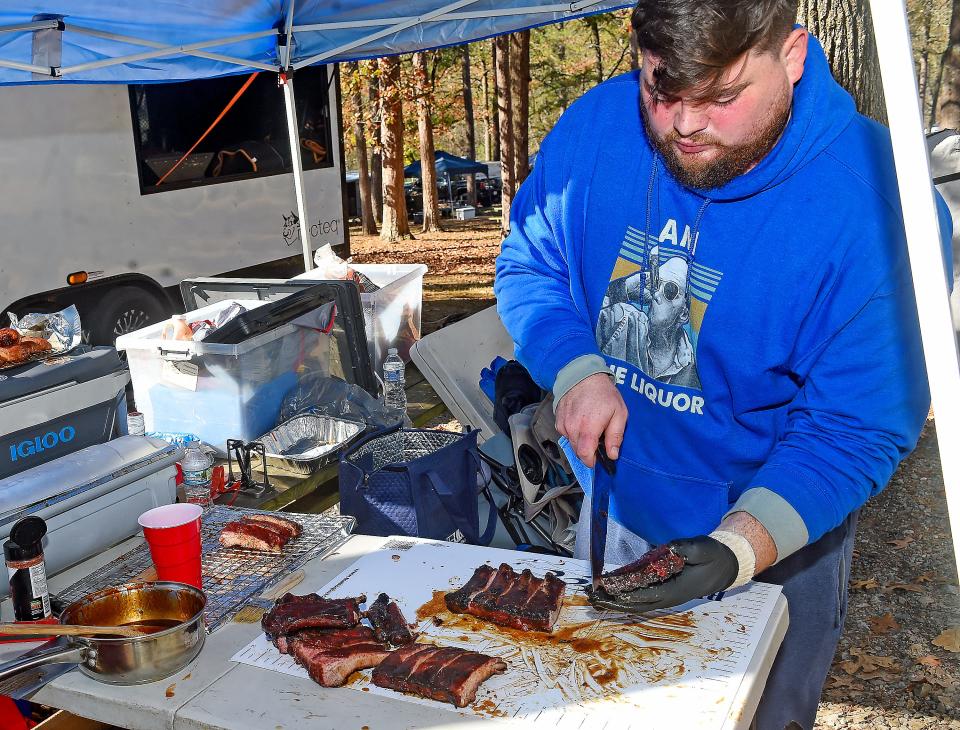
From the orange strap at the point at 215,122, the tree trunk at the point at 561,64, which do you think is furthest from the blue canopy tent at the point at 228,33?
the tree trunk at the point at 561,64

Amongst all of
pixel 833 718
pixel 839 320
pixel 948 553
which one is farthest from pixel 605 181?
pixel 948 553

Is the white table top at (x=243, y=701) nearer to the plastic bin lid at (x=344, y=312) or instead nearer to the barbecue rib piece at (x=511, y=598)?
the barbecue rib piece at (x=511, y=598)

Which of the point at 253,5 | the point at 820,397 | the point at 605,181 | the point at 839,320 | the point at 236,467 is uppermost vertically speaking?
the point at 253,5

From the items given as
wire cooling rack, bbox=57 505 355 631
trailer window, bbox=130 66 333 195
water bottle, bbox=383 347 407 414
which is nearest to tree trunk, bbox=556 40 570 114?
trailer window, bbox=130 66 333 195

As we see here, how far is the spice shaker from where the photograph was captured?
2.09m

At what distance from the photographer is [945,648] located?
4.27m

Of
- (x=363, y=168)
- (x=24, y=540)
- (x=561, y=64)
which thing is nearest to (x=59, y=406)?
(x=24, y=540)

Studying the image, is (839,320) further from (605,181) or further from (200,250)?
(200,250)

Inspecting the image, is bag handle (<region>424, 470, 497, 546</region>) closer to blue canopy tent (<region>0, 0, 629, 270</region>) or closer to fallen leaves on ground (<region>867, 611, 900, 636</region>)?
fallen leaves on ground (<region>867, 611, 900, 636</region>)

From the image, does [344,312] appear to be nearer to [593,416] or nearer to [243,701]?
[593,416]

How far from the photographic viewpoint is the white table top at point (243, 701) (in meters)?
1.80

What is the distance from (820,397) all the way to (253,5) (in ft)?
14.6

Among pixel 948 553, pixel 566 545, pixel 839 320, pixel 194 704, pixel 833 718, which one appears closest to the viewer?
pixel 194 704

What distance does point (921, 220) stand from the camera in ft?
4.91
